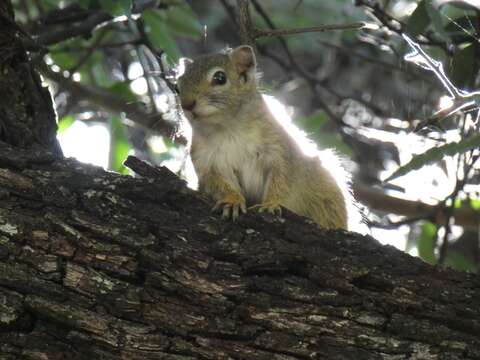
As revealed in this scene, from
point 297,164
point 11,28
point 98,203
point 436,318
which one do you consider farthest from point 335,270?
point 11,28

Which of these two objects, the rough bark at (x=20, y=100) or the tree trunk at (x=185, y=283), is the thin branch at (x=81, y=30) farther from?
the tree trunk at (x=185, y=283)

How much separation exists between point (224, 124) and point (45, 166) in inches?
57.4

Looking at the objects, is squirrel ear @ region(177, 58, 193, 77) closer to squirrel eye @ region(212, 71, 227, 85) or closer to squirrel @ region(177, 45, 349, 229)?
squirrel @ region(177, 45, 349, 229)

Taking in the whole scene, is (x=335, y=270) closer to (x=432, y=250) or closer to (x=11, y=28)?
(x=11, y=28)

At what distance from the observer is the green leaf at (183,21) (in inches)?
215

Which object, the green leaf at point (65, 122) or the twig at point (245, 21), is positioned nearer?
the twig at point (245, 21)

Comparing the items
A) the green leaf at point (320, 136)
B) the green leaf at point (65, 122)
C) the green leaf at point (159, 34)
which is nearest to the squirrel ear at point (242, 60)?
the green leaf at point (159, 34)

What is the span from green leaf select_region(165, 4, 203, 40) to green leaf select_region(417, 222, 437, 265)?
198 centimetres

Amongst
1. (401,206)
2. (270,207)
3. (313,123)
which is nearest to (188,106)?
(270,207)

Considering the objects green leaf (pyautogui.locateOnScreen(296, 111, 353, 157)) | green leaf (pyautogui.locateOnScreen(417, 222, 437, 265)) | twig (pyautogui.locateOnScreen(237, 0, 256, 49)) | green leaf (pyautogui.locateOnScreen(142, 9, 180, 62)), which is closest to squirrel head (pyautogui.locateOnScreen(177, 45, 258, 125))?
green leaf (pyautogui.locateOnScreen(142, 9, 180, 62))

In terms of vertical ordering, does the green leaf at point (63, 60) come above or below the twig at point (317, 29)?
above

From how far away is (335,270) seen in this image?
291cm

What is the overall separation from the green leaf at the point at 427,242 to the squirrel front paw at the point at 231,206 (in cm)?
203

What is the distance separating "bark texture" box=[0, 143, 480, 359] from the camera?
2.67 metres
